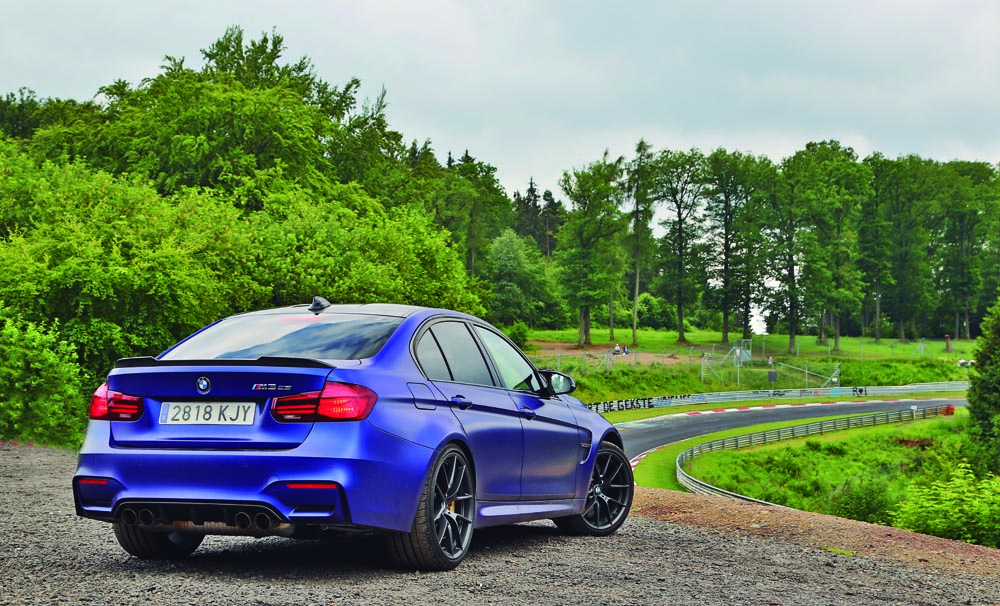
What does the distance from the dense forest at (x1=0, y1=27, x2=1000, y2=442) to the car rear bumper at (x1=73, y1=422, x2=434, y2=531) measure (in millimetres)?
14546

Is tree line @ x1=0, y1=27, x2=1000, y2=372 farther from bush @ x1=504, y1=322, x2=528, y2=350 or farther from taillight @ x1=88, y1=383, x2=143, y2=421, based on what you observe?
taillight @ x1=88, y1=383, x2=143, y2=421

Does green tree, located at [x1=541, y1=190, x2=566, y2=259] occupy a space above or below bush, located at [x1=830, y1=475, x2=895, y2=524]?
above

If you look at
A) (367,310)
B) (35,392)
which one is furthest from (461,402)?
(35,392)

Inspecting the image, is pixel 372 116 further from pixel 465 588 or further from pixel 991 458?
pixel 465 588

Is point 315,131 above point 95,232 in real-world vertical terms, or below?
above

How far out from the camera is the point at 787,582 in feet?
23.5

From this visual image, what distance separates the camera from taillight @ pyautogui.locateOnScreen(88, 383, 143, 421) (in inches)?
239

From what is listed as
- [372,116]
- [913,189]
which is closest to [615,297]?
[913,189]

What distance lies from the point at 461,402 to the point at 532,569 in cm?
119

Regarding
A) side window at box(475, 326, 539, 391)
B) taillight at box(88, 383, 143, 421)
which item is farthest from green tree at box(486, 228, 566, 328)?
taillight at box(88, 383, 143, 421)

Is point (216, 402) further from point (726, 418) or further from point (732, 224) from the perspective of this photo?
point (732, 224)

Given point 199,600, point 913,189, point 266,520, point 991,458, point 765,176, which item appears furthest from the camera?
point 913,189

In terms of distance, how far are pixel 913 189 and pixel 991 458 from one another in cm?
8140

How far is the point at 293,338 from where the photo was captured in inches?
260
